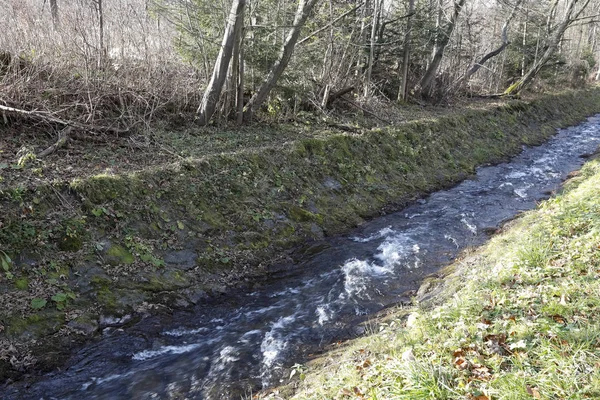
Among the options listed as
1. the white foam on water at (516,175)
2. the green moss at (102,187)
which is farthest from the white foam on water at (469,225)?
the green moss at (102,187)

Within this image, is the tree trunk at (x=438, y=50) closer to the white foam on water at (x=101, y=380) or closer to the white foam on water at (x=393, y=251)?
the white foam on water at (x=393, y=251)

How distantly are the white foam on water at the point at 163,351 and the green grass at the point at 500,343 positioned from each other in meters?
1.73

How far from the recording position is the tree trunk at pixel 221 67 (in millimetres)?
9680

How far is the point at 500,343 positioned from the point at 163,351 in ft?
13.4

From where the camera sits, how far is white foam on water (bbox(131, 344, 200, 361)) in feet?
17.2

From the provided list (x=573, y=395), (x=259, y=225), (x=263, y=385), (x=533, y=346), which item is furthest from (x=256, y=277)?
(x=573, y=395)

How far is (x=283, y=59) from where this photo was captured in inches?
437

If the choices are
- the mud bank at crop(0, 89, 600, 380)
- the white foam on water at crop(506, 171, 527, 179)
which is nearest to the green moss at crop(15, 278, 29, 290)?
the mud bank at crop(0, 89, 600, 380)

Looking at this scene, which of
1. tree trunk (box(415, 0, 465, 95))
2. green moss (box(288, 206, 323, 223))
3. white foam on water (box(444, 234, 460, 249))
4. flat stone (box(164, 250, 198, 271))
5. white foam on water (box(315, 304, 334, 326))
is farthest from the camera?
tree trunk (box(415, 0, 465, 95))

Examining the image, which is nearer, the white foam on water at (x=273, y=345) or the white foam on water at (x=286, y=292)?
the white foam on water at (x=273, y=345)

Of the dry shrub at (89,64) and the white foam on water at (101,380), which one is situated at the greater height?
the dry shrub at (89,64)

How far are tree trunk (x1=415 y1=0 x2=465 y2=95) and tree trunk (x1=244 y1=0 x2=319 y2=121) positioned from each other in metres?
9.31

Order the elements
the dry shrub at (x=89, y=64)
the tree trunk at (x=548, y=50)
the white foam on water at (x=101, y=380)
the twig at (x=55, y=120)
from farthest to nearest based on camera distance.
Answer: the tree trunk at (x=548, y=50) < the dry shrub at (x=89, y=64) < the twig at (x=55, y=120) < the white foam on water at (x=101, y=380)

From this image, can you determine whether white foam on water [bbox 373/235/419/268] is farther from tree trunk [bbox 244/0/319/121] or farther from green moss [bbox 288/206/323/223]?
tree trunk [bbox 244/0/319/121]
